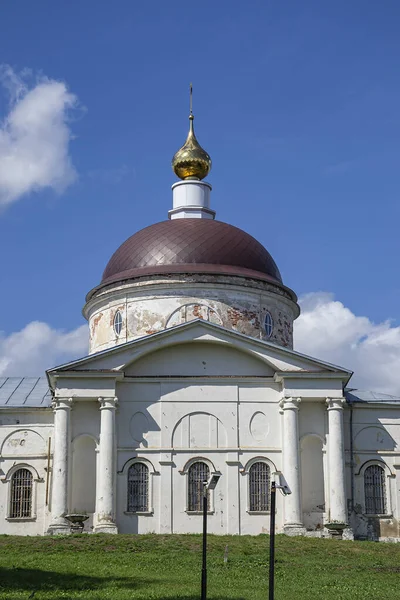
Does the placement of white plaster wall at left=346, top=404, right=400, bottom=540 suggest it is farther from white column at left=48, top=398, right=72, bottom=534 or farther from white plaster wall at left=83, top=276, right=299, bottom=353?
white column at left=48, top=398, right=72, bottom=534

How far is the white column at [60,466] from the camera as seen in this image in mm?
27828

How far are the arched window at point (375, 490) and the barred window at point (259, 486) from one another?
326cm

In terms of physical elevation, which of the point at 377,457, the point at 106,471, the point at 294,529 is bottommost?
the point at 294,529

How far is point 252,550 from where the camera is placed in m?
23.9

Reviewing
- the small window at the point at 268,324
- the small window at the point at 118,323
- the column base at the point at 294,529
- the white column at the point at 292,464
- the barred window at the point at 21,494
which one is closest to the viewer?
the column base at the point at 294,529

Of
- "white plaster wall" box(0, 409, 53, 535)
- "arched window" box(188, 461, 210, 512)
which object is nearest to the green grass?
"arched window" box(188, 461, 210, 512)

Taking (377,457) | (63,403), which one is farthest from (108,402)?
(377,457)

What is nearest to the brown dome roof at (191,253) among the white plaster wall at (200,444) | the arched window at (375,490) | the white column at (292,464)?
the white plaster wall at (200,444)

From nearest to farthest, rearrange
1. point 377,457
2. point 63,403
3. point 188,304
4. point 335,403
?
point 63,403 < point 335,403 < point 377,457 < point 188,304

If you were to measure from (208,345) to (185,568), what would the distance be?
32.4 ft

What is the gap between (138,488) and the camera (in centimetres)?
2886

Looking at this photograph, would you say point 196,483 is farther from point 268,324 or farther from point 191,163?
point 191,163

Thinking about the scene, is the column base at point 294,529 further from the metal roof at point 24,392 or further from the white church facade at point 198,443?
the metal roof at point 24,392

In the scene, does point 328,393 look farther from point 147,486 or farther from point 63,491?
point 63,491
